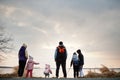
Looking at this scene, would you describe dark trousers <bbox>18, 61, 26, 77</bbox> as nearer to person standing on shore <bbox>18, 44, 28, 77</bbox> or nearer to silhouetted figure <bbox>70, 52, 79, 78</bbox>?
person standing on shore <bbox>18, 44, 28, 77</bbox>

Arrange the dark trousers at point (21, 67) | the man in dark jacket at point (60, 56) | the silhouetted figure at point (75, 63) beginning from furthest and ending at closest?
the silhouetted figure at point (75, 63) < the man in dark jacket at point (60, 56) < the dark trousers at point (21, 67)

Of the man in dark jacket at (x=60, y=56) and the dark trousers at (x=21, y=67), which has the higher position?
the man in dark jacket at (x=60, y=56)

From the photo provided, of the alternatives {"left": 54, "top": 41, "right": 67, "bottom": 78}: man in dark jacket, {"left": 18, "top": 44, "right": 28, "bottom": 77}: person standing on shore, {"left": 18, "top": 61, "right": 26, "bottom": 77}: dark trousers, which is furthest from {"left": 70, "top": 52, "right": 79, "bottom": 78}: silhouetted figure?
{"left": 18, "top": 61, "right": 26, "bottom": 77}: dark trousers

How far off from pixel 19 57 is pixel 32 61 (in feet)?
6.60

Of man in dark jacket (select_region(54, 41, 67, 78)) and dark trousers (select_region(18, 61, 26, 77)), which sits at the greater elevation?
man in dark jacket (select_region(54, 41, 67, 78))

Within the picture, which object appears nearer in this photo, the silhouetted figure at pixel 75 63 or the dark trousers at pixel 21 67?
the dark trousers at pixel 21 67

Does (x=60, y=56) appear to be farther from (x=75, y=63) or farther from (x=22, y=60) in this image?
(x=75, y=63)

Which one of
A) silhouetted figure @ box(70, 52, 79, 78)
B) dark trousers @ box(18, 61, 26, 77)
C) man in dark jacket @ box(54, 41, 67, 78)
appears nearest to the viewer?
dark trousers @ box(18, 61, 26, 77)

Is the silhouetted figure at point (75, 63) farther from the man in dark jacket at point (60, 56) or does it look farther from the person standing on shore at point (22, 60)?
the person standing on shore at point (22, 60)

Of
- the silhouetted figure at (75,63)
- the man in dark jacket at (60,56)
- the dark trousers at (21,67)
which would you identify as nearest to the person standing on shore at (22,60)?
the dark trousers at (21,67)

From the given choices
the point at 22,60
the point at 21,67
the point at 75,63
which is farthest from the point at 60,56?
the point at 75,63

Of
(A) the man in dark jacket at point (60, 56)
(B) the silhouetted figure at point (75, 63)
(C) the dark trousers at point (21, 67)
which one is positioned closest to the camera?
(C) the dark trousers at point (21, 67)

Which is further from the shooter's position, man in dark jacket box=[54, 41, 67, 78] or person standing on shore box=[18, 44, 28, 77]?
man in dark jacket box=[54, 41, 67, 78]

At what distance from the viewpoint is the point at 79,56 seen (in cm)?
1891
